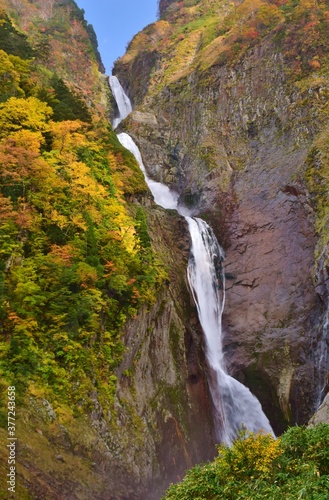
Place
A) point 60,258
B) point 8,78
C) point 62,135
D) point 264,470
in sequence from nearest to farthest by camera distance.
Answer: point 264,470
point 60,258
point 62,135
point 8,78

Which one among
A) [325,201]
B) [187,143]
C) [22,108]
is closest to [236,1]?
[187,143]

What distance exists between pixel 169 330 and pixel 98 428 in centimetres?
714

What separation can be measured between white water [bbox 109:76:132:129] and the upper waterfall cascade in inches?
905

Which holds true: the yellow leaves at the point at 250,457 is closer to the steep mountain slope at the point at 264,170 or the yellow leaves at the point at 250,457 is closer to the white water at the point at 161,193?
the steep mountain slope at the point at 264,170

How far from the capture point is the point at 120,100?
169ft

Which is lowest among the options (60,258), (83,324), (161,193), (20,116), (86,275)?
(83,324)

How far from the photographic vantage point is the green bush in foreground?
641cm

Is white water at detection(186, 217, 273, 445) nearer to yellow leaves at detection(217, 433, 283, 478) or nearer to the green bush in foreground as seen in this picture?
the green bush in foreground

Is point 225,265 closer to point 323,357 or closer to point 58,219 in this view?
point 323,357

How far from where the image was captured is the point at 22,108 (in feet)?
55.9

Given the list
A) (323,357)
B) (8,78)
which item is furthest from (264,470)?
(8,78)

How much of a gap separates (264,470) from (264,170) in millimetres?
24930

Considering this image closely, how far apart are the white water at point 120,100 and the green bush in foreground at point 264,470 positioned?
44.5 metres

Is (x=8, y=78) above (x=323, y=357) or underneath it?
above
